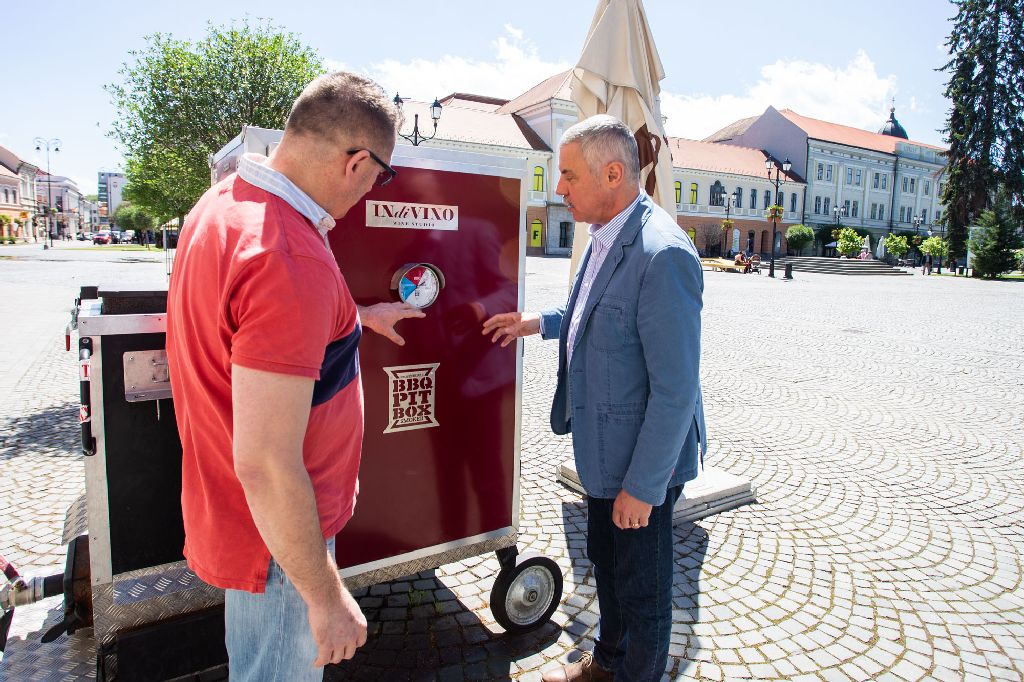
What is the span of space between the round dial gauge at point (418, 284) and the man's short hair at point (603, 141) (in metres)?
0.63

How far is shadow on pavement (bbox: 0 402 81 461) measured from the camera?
486cm

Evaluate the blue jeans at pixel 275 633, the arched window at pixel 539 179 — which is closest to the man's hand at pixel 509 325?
the blue jeans at pixel 275 633

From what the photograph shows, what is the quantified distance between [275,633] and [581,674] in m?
1.46

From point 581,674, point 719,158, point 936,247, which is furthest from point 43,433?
point 719,158

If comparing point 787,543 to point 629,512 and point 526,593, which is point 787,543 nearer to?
point 526,593

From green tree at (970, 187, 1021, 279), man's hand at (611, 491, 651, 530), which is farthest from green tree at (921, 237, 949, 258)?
man's hand at (611, 491, 651, 530)

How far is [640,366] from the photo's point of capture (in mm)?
2039

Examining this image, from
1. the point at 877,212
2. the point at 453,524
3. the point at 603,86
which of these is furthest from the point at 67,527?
the point at 877,212

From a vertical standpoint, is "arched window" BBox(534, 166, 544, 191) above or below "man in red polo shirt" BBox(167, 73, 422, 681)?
above

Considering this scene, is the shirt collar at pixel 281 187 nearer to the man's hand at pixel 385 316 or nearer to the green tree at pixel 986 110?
the man's hand at pixel 385 316

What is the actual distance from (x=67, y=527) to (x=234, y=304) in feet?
7.00

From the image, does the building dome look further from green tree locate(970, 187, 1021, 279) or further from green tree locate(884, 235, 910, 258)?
green tree locate(970, 187, 1021, 279)

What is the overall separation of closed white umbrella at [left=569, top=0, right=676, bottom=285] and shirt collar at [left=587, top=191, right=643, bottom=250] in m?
1.61

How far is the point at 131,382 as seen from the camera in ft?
6.19
